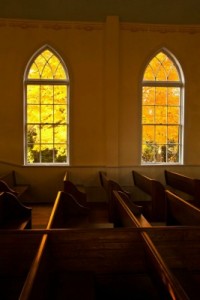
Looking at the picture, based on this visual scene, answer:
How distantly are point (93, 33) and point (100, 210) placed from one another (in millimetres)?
3800

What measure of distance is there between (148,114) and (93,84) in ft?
4.75

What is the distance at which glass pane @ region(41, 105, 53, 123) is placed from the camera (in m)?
6.65

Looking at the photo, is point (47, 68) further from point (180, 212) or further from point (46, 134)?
point (180, 212)

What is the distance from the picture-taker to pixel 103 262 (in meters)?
2.10

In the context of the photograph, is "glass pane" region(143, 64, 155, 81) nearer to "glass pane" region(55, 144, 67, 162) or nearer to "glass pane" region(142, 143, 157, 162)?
"glass pane" region(142, 143, 157, 162)

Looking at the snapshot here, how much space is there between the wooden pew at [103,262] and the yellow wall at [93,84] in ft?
14.3

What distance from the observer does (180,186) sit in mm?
5621

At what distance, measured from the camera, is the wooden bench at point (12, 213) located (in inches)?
137

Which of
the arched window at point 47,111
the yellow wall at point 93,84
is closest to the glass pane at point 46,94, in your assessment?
the arched window at point 47,111

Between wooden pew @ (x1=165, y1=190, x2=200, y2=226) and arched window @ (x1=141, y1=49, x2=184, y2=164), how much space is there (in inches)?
126

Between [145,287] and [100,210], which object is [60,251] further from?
[100,210]

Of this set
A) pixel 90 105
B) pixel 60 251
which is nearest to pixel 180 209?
pixel 60 251

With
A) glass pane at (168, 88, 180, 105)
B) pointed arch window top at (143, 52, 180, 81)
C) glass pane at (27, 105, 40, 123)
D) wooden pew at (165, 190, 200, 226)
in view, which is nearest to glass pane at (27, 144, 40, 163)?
glass pane at (27, 105, 40, 123)

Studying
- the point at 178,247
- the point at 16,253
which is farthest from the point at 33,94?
the point at 178,247
